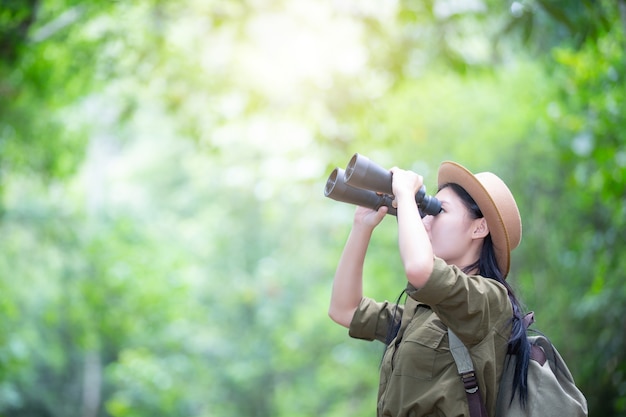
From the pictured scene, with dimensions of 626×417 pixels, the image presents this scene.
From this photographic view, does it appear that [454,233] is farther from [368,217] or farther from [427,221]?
[368,217]

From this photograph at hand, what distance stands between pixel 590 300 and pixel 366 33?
237 cm

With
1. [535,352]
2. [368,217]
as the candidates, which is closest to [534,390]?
[535,352]

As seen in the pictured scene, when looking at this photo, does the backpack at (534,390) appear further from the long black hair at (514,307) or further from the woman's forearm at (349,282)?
the woman's forearm at (349,282)

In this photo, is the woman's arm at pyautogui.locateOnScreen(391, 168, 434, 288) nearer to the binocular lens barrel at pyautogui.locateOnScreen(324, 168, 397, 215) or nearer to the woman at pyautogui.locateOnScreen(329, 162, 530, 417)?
the woman at pyautogui.locateOnScreen(329, 162, 530, 417)

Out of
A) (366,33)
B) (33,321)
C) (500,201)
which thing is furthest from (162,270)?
(500,201)

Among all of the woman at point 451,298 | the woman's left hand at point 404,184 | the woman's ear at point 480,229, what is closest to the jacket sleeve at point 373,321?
the woman at point 451,298

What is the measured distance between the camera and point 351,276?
236 cm

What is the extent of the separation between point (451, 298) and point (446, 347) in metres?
0.18

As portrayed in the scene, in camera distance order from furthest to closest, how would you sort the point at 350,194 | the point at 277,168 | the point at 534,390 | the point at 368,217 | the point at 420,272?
the point at 277,168
the point at 368,217
the point at 350,194
the point at 534,390
the point at 420,272

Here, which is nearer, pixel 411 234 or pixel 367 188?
pixel 411 234

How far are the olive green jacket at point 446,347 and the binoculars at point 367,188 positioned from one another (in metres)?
0.24

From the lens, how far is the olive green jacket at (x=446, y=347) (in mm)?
1812

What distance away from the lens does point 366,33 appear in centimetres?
543

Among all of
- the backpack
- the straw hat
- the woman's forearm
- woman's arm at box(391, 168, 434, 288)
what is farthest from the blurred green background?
woman's arm at box(391, 168, 434, 288)
